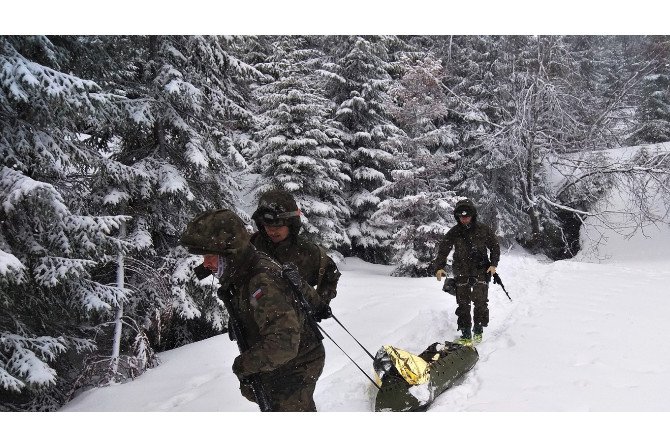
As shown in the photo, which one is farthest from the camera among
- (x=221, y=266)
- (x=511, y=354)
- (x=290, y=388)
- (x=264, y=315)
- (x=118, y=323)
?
(x=118, y=323)

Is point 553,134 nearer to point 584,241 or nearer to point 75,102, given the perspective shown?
point 584,241

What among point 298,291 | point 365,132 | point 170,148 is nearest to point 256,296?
point 298,291

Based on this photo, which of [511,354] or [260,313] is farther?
[511,354]

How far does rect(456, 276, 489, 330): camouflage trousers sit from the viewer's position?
518 centimetres

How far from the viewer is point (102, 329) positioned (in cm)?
614

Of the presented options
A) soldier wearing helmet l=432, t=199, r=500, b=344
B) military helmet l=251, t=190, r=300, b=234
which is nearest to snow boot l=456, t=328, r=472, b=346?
soldier wearing helmet l=432, t=199, r=500, b=344

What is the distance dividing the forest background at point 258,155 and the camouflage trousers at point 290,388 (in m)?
2.94

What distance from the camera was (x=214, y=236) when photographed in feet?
7.06

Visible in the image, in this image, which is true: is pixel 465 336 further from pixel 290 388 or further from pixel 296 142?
pixel 296 142

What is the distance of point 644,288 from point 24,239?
9.78m

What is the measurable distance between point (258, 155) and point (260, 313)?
34.0 ft

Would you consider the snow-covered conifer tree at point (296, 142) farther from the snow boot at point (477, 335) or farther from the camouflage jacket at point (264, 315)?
the camouflage jacket at point (264, 315)

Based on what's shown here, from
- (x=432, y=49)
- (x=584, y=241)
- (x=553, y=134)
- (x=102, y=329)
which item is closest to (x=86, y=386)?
(x=102, y=329)

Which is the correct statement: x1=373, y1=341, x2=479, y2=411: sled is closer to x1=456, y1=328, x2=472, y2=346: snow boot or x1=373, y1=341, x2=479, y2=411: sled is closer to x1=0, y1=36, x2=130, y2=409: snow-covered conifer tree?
x1=456, y1=328, x2=472, y2=346: snow boot
